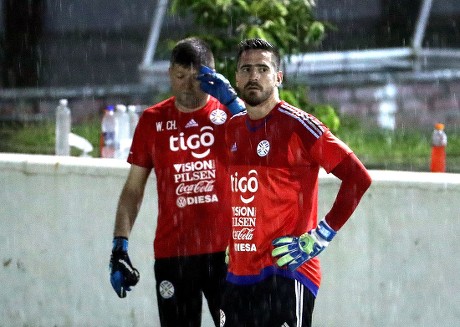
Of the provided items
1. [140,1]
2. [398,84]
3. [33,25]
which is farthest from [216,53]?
[33,25]

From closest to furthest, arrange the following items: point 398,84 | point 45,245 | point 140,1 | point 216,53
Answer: point 45,245
point 216,53
point 398,84
point 140,1

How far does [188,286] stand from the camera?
775cm

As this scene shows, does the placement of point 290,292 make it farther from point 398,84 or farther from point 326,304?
point 398,84

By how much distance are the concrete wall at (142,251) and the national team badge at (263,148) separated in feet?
6.83

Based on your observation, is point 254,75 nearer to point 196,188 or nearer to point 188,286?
point 196,188

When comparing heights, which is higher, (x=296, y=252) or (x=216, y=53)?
(x=216, y=53)

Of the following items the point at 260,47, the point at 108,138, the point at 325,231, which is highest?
the point at 260,47

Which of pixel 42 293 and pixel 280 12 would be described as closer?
pixel 42 293

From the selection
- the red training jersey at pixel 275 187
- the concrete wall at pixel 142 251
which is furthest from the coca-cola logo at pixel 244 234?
the concrete wall at pixel 142 251

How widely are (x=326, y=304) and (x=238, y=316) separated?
7.29 ft

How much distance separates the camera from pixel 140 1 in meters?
21.0

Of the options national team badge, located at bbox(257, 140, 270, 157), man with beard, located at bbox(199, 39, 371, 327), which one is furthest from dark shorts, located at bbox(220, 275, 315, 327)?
national team badge, located at bbox(257, 140, 270, 157)

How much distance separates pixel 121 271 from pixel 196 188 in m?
0.58

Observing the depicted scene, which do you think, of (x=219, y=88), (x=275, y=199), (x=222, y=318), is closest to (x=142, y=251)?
(x=219, y=88)
